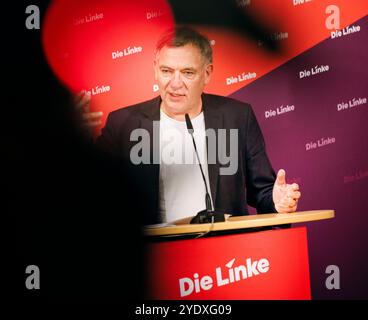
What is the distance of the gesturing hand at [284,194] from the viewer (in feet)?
11.4

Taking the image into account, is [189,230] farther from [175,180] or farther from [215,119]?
[215,119]

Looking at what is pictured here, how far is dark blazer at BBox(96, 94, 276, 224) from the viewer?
3908 millimetres

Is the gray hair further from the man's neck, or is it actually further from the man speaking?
the man's neck

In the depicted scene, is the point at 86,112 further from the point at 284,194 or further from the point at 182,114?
the point at 284,194

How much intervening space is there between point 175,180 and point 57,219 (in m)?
0.92

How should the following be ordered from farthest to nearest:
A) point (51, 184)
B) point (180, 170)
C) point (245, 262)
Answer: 1. point (51, 184)
2. point (180, 170)
3. point (245, 262)

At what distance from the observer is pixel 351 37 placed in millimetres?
4000

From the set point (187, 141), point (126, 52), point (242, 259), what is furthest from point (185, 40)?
point (242, 259)

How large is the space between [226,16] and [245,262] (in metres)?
1.78

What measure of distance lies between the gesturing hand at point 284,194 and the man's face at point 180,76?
889 mm

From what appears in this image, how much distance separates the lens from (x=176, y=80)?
3924 millimetres

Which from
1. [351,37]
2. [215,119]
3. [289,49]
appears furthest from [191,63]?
[351,37]


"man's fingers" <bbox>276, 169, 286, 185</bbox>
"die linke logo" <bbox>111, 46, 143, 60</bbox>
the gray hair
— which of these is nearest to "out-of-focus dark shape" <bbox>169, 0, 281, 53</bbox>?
the gray hair
